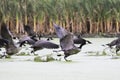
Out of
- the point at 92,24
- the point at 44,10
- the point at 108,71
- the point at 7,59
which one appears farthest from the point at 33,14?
the point at 108,71

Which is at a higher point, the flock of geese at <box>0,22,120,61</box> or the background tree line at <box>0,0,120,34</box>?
the background tree line at <box>0,0,120,34</box>

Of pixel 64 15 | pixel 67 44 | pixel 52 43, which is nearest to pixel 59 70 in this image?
pixel 67 44

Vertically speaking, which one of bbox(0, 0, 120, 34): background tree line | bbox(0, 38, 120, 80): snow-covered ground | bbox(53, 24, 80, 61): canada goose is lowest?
bbox(0, 38, 120, 80): snow-covered ground

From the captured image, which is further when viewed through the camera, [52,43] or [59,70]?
[52,43]

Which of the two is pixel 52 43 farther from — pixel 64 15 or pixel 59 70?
pixel 64 15

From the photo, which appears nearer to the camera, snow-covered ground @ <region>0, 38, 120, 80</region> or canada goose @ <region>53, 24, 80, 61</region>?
snow-covered ground @ <region>0, 38, 120, 80</region>

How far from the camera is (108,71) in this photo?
7457 millimetres

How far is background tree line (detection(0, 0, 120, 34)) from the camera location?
19.4 metres

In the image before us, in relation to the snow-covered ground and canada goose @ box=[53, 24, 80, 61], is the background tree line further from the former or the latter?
canada goose @ box=[53, 24, 80, 61]

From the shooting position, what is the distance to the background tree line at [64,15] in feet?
63.5

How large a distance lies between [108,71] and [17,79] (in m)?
1.50

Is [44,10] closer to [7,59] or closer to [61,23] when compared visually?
[61,23]

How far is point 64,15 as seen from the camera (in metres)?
19.7

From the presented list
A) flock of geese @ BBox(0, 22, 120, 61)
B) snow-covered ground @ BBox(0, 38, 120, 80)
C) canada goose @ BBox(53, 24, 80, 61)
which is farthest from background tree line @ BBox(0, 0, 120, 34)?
canada goose @ BBox(53, 24, 80, 61)
